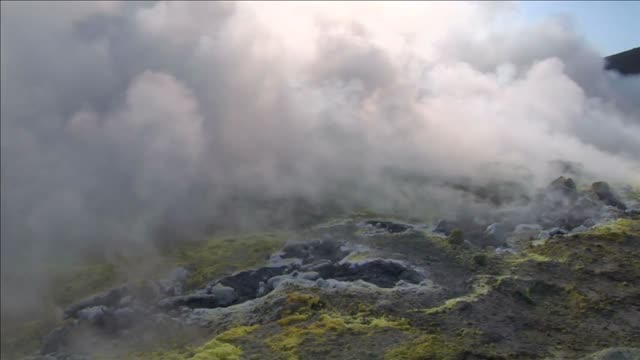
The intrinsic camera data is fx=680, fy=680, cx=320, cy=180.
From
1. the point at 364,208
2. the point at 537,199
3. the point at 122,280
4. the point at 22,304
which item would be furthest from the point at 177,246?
the point at 537,199

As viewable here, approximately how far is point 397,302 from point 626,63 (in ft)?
194

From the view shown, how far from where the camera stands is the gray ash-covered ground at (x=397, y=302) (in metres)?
27.1

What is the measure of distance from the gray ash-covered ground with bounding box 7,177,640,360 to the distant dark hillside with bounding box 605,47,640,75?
38535 millimetres

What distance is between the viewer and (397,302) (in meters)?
31.7

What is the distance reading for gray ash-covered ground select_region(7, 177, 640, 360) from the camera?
2714 cm

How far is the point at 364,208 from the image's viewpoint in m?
51.3

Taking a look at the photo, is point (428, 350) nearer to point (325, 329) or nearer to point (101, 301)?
point (325, 329)

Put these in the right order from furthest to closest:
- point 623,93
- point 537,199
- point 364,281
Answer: point 623,93
point 537,199
point 364,281

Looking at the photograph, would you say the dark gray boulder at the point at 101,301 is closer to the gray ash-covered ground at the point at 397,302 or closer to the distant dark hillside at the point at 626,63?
the gray ash-covered ground at the point at 397,302

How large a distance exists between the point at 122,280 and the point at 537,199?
29069mm

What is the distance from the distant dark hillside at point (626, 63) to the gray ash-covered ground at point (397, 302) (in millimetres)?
38535

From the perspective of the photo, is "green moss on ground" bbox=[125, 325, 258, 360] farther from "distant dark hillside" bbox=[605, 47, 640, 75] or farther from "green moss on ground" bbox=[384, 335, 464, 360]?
"distant dark hillside" bbox=[605, 47, 640, 75]

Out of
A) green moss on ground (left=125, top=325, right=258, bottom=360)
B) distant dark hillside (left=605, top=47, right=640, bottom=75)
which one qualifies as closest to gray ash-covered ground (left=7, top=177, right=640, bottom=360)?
green moss on ground (left=125, top=325, right=258, bottom=360)

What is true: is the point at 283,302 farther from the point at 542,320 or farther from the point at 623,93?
the point at 623,93
